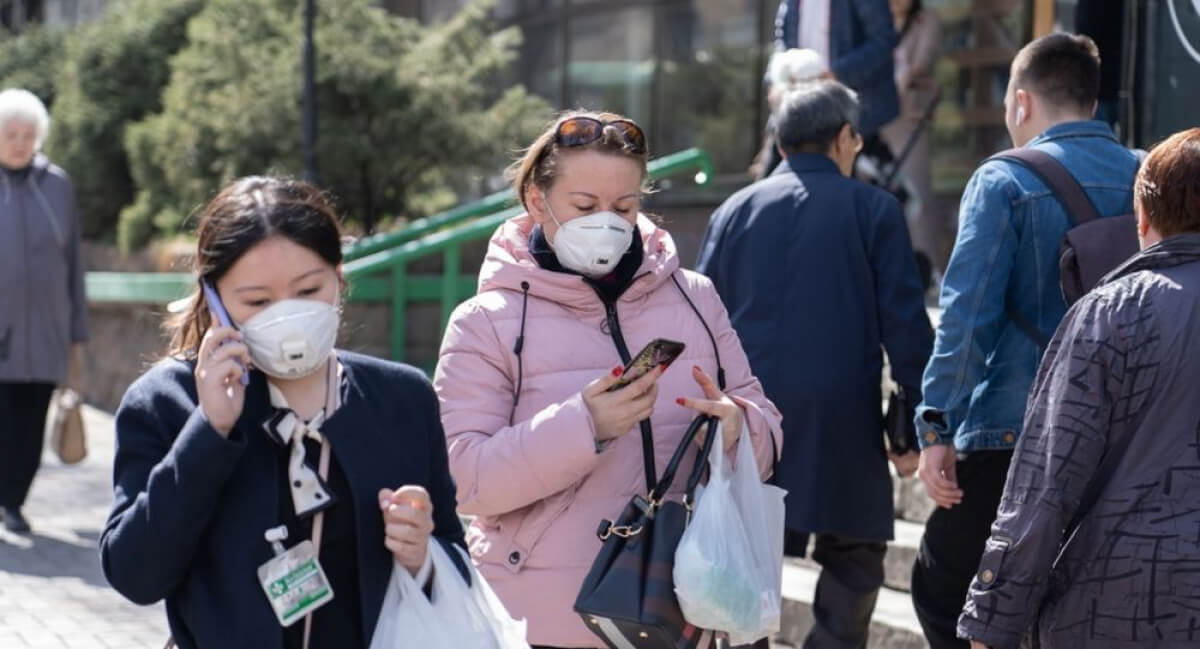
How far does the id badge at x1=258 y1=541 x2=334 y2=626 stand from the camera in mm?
2848

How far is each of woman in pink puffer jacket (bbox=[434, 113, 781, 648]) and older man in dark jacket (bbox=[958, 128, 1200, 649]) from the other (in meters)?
0.59

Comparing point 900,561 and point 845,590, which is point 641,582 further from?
point 900,561

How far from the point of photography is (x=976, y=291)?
4.53 meters

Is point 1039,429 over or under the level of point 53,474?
over

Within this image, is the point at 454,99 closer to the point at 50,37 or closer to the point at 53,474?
the point at 53,474

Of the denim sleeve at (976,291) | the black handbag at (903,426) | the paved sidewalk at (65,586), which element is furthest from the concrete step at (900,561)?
the paved sidewalk at (65,586)

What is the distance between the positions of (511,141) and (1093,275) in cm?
888

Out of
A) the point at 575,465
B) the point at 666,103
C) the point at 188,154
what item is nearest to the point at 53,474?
the point at 188,154

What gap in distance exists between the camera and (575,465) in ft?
11.6

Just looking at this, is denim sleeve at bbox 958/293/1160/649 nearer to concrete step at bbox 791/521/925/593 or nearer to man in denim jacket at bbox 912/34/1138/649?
man in denim jacket at bbox 912/34/1138/649

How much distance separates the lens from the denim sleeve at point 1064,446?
3.43 metres

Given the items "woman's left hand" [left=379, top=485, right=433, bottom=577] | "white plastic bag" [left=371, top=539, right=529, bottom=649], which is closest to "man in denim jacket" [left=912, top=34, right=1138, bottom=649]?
"white plastic bag" [left=371, top=539, right=529, bottom=649]

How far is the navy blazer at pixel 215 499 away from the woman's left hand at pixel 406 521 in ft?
0.16

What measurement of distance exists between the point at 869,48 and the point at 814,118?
9.95ft
